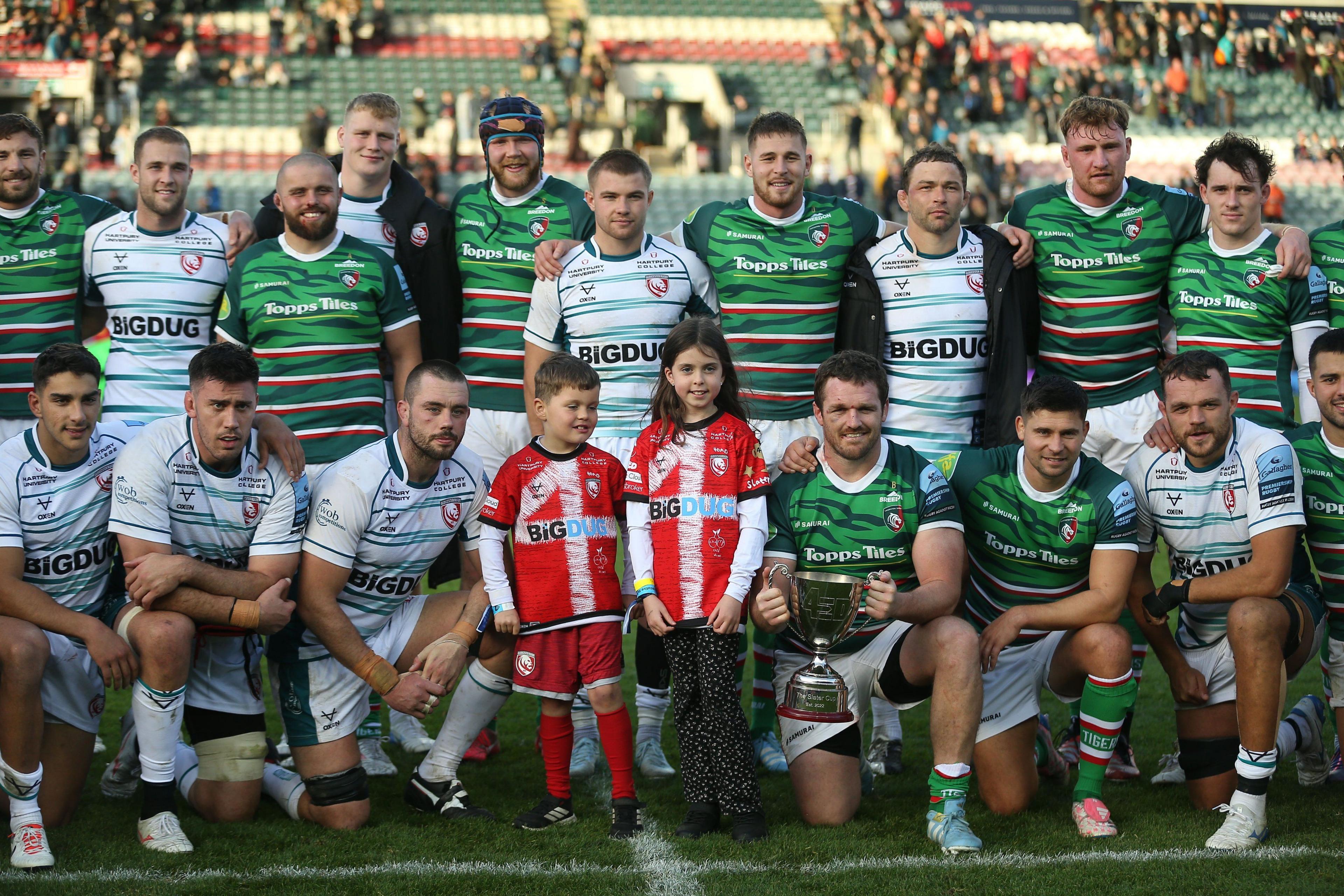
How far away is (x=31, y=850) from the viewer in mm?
4379

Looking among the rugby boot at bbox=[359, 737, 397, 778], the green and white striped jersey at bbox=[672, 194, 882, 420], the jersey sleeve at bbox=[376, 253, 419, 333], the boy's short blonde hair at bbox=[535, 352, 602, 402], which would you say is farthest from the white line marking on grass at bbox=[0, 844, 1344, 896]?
the jersey sleeve at bbox=[376, 253, 419, 333]

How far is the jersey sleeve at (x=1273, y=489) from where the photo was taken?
15.9 feet

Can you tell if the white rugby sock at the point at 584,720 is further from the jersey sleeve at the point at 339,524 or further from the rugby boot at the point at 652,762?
the jersey sleeve at the point at 339,524

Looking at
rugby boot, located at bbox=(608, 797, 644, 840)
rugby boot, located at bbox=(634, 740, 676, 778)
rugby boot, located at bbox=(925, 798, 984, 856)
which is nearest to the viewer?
rugby boot, located at bbox=(925, 798, 984, 856)

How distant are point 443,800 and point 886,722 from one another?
196cm

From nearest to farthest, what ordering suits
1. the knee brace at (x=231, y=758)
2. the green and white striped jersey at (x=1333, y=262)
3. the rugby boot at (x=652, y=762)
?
the knee brace at (x=231, y=758), the rugby boot at (x=652, y=762), the green and white striped jersey at (x=1333, y=262)

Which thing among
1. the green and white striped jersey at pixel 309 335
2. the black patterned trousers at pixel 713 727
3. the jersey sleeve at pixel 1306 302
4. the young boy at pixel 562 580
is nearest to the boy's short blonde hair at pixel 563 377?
the young boy at pixel 562 580

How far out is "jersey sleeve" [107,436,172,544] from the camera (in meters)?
4.83

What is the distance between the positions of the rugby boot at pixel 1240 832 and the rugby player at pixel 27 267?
468cm

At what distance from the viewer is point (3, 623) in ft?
15.4

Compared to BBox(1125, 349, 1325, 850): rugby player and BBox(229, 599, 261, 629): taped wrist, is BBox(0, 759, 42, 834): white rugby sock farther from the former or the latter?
BBox(1125, 349, 1325, 850): rugby player

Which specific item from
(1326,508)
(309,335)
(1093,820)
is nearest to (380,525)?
(309,335)

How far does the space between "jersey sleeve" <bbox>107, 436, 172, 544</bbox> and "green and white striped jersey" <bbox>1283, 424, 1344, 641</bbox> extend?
4.21 m

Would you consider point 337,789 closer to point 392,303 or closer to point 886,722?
point 392,303
